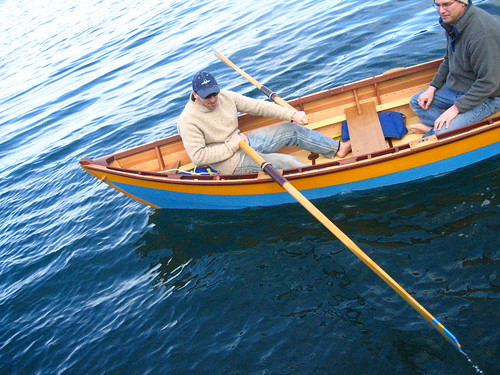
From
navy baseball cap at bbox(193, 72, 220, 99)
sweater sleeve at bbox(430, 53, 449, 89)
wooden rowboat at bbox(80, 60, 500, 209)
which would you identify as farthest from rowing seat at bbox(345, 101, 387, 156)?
navy baseball cap at bbox(193, 72, 220, 99)

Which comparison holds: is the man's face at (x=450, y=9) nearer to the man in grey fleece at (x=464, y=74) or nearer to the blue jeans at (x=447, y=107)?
the man in grey fleece at (x=464, y=74)

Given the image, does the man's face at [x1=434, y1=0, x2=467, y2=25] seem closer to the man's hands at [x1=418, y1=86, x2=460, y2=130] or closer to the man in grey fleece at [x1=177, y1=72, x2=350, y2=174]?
the man's hands at [x1=418, y1=86, x2=460, y2=130]

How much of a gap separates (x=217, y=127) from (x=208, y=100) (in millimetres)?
560

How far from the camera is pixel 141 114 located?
45.0 ft

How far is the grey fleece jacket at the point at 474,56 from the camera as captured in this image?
5.85 metres

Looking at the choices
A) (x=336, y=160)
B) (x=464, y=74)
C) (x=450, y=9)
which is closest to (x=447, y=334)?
(x=336, y=160)

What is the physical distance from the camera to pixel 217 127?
7.29 m

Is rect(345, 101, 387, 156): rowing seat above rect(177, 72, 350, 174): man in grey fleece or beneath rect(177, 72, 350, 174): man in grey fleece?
beneath

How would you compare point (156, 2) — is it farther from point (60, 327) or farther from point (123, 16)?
point (60, 327)

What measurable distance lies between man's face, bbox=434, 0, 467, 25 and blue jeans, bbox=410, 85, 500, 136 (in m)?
1.28

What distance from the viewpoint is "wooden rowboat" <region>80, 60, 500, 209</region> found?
6727 millimetres

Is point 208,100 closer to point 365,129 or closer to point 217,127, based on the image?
point 217,127

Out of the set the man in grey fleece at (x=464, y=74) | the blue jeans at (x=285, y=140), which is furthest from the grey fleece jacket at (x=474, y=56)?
the blue jeans at (x=285, y=140)

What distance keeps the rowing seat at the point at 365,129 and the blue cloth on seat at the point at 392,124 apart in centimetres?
8
